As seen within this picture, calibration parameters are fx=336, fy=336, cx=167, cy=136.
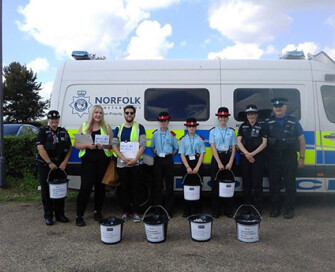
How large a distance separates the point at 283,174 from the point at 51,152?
3783 mm

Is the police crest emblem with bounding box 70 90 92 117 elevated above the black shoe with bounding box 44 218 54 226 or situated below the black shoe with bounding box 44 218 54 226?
above

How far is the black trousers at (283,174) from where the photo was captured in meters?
5.52

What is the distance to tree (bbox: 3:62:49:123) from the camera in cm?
4088

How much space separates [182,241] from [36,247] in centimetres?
194

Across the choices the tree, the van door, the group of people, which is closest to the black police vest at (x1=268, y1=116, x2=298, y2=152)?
the group of people

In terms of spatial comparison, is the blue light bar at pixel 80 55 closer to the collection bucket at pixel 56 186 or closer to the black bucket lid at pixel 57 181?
the collection bucket at pixel 56 186

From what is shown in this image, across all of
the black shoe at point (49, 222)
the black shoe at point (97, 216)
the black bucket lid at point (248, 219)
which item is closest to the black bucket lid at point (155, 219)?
the black bucket lid at point (248, 219)

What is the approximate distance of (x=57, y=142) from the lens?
523 centimetres

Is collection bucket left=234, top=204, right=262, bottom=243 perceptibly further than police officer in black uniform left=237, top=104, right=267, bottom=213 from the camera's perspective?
No

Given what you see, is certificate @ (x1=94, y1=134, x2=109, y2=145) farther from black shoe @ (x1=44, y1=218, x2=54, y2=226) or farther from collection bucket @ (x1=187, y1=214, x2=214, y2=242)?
collection bucket @ (x1=187, y1=214, x2=214, y2=242)

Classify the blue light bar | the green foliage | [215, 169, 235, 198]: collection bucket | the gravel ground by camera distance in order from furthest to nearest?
the green foliage
the blue light bar
[215, 169, 235, 198]: collection bucket
the gravel ground

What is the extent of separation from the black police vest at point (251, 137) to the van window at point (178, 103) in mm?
723

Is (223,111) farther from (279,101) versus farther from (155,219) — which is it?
(155,219)

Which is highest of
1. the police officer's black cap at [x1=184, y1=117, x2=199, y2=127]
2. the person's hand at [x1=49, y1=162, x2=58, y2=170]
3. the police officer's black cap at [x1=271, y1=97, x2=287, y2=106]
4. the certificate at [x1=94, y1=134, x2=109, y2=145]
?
the police officer's black cap at [x1=271, y1=97, x2=287, y2=106]
